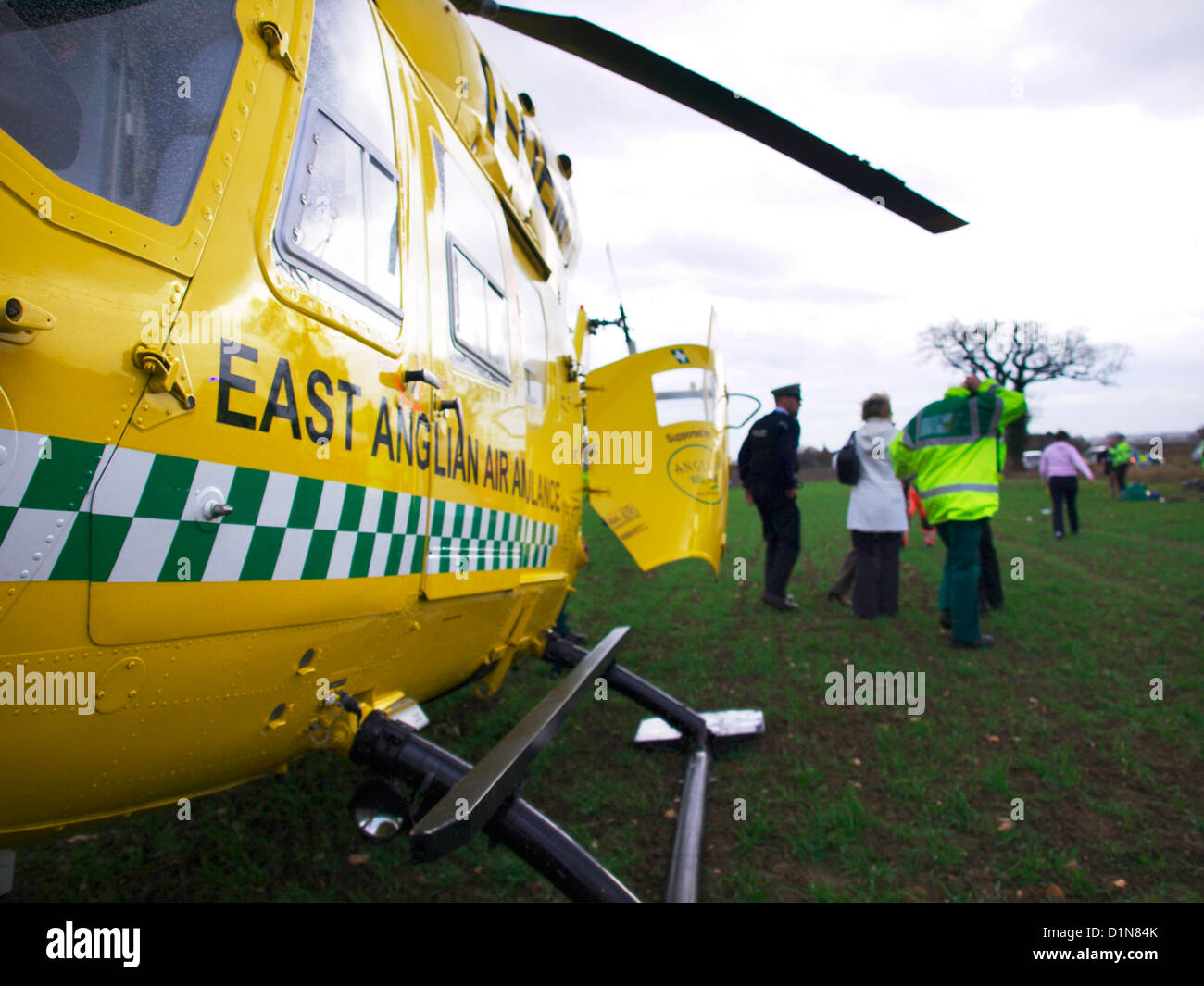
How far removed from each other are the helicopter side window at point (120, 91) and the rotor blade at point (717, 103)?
1.95 metres

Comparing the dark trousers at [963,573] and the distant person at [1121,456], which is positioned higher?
the distant person at [1121,456]

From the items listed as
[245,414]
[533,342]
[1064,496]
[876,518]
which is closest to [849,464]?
[876,518]

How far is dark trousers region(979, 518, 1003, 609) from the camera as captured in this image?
647 centimetres

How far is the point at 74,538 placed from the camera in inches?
46.3

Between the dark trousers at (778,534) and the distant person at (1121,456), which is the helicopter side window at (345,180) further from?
the distant person at (1121,456)

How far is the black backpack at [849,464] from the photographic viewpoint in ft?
21.7

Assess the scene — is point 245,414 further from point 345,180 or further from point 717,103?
point 717,103

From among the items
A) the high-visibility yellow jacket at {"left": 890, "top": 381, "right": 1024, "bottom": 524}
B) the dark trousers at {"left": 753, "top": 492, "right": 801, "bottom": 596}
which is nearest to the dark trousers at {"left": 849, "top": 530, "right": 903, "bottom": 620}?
the dark trousers at {"left": 753, "top": 492, "right": 801, "bottom": 596}

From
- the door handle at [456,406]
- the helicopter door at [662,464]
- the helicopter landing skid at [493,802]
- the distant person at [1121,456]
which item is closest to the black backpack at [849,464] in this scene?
the helicopter door at [662,464]

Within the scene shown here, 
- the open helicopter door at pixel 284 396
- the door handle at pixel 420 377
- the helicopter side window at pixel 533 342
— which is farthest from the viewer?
the helicopter side window at pixel 533 342

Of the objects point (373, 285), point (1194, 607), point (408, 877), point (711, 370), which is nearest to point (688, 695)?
point (711, 370)

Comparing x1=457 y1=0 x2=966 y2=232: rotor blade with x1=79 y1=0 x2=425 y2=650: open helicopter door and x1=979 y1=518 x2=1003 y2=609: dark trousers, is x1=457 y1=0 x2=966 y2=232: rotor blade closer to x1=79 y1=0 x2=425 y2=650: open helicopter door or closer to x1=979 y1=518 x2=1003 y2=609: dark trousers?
x1=79 y1=0 x2=425 y2=650: open helicopter door

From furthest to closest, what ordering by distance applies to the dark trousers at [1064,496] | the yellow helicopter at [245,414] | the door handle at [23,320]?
the dark trousers at [1064,496], the yellow helicopter at [245,414], the door handle at [23,320]
